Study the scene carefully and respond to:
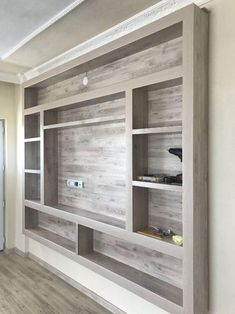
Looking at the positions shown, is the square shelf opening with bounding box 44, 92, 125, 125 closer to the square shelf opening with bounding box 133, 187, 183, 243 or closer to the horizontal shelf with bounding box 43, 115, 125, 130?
the horizontal shelf with bounding box 43, 115, 125, 130

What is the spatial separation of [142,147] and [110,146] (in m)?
0.53

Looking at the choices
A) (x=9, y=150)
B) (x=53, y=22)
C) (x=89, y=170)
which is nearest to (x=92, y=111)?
(x=89, y=170)

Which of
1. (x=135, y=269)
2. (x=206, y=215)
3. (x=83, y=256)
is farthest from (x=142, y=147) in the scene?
(x=83, y=256)

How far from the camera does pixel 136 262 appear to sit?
2602 millimetres

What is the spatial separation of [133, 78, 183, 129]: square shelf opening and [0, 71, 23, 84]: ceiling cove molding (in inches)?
103

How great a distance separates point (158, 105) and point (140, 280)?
153 centimetres

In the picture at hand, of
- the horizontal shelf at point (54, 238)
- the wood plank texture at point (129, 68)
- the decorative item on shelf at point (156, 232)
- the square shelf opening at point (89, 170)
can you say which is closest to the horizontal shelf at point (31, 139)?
the square shelf opening at point (89, 170)

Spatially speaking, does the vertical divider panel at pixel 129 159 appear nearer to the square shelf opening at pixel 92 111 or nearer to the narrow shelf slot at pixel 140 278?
the square shelf opening at pixel 92 111

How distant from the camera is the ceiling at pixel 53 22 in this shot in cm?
235

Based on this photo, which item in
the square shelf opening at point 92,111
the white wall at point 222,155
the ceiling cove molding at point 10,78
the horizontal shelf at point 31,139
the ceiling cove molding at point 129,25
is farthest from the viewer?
the ceiling cove molding at point 10,78

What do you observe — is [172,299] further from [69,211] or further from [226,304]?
[69,211]

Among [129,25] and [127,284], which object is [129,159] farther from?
[129,25]

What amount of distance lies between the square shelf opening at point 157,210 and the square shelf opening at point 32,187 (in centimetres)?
190

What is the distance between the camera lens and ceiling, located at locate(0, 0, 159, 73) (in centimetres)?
235
